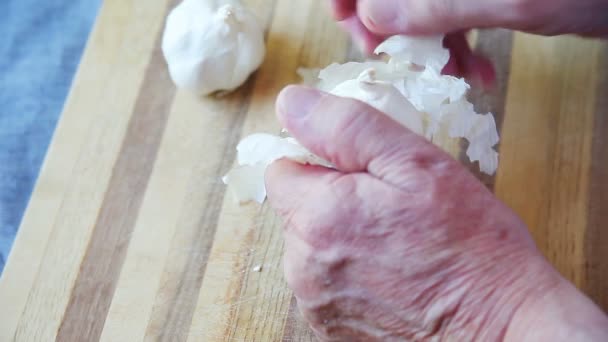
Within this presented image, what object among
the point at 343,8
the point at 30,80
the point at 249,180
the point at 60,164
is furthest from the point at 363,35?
the point at 30,80

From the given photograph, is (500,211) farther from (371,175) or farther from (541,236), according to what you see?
(541,236)

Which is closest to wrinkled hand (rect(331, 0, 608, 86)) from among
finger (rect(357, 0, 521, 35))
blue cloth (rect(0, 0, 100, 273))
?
finger (rect(357, 0, 521, 35))

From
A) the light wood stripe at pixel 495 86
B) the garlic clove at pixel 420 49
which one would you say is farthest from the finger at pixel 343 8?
the light wood stripe at pixel 495 86

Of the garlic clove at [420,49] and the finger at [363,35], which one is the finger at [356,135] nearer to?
the garlic clove at [420,49]

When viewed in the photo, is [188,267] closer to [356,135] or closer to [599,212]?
[356,135]

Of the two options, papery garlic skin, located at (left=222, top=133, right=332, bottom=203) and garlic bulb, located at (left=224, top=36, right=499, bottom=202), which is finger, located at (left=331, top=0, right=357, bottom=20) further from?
papery garlic skin, located at (left=222, top=133, right=332, bottom=203)
